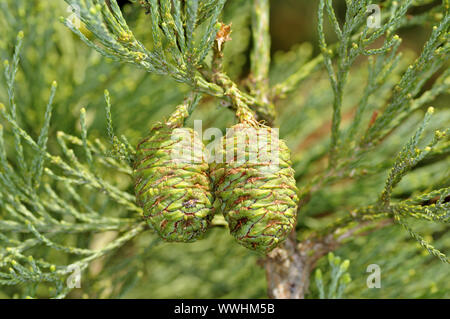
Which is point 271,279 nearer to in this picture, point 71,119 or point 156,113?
point 156,113

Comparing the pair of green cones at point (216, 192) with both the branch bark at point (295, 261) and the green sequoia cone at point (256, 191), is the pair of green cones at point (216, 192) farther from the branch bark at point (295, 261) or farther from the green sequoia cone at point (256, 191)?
the branch bark at point (295, 261)

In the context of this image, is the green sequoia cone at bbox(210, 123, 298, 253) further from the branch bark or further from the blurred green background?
the blurred green background

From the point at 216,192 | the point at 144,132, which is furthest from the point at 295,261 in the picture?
the point at 144,132

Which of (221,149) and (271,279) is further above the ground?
(221,149)

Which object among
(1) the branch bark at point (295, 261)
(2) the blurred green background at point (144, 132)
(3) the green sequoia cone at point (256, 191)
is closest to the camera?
(3) the green sequoia cone at point (256, 191)

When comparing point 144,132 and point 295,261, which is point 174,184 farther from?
point 144,132

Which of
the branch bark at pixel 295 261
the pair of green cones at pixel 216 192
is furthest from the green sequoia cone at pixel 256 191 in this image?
the branch bark at pixel 295 261
